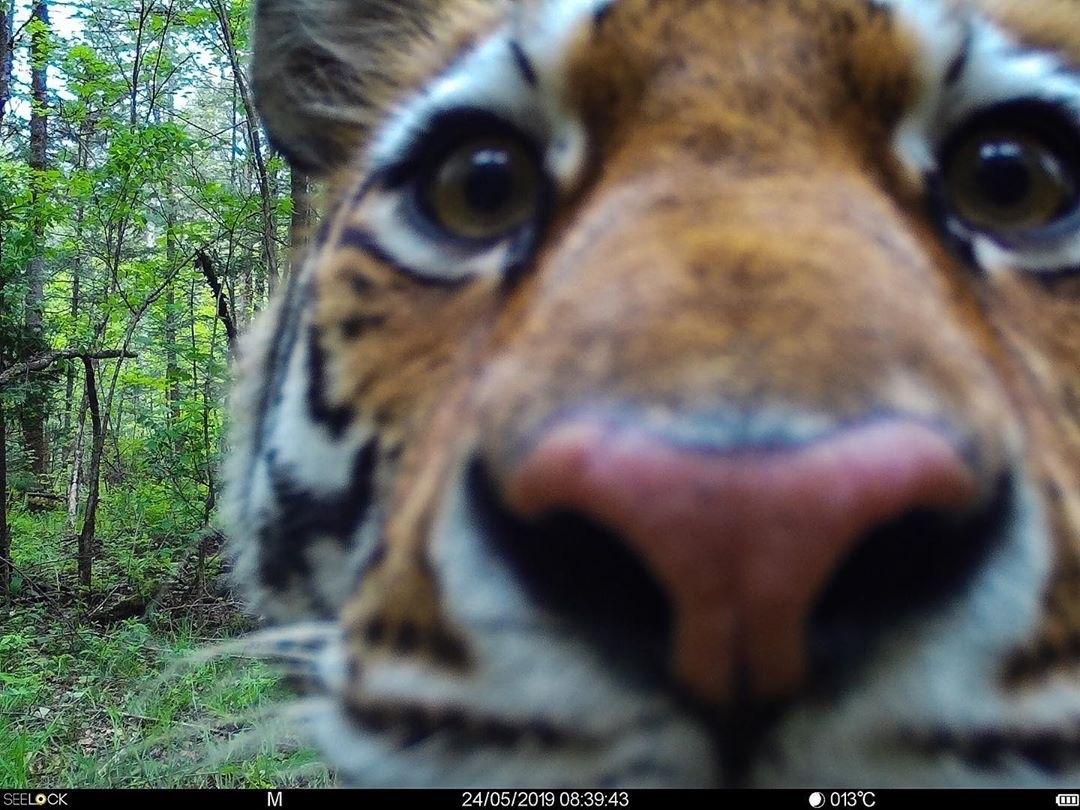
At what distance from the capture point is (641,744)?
0.55 metres

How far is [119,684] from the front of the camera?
486 centimetres

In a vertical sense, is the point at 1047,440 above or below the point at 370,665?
above

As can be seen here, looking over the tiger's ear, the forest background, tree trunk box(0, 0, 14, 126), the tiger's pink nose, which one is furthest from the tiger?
tree trunk box(0, 0, 14, 126)

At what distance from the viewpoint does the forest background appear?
4.23m

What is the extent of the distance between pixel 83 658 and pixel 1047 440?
5.84m

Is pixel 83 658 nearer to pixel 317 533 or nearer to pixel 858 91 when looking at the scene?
pixel 317 533

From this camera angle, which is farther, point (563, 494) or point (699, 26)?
point (699, 26)

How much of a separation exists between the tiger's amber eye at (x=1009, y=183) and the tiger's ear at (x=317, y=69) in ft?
3.59

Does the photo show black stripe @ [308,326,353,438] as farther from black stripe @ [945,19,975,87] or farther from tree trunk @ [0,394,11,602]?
tree trunk @ [0,394,11,602]

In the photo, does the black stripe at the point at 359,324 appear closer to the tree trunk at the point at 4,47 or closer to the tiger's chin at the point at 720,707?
the tiger's chin at the point at 720,707

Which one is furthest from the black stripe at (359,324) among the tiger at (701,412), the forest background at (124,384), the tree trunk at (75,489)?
the tree trunk at (75,489)

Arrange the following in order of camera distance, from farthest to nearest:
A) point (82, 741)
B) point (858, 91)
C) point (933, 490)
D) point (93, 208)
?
point (93, 208) → point (82, 741) → point (858, 91) → point (933, 490)

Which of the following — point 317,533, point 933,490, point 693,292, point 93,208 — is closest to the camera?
point 933,490

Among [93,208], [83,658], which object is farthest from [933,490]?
[93,208]
